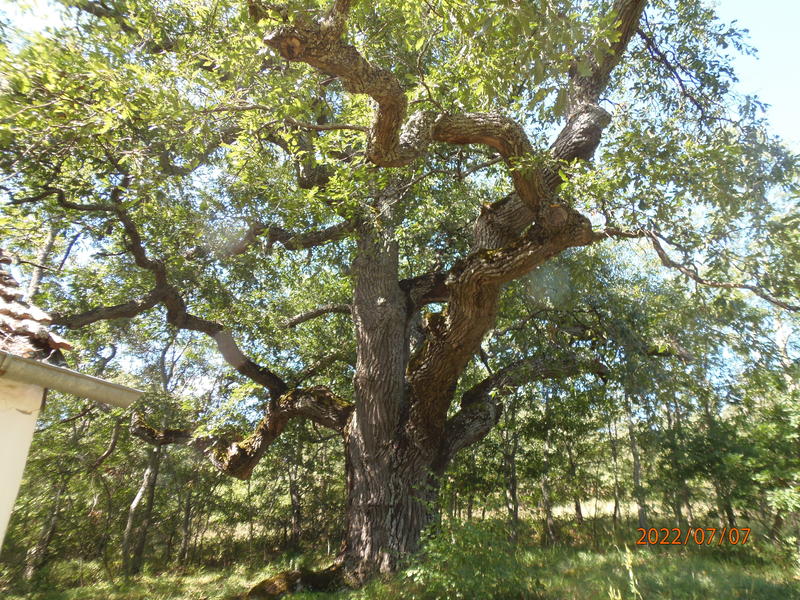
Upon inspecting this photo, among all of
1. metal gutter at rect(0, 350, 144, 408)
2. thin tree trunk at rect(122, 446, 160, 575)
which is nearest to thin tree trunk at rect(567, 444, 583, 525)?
thin tree trunk at rect(122, 446, 160, 575)

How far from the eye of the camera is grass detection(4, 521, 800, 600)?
4.24 m

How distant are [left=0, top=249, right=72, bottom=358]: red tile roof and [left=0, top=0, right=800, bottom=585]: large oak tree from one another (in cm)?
186

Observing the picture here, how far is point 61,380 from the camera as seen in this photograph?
242 centimetres

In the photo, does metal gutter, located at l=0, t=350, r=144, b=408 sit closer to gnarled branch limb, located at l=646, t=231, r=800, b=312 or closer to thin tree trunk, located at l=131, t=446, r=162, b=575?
gnarled branch limb, located at l=646, t=231, r=800, b=312

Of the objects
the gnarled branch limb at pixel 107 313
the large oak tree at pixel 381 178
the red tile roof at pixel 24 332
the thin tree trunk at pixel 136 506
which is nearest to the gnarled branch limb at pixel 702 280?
the large oak tree at pixel 381 178

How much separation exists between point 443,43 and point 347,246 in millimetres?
3547

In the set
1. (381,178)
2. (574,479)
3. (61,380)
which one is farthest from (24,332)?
(574,479)

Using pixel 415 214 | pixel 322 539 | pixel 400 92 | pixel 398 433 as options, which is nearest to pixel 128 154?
pixel 400 92

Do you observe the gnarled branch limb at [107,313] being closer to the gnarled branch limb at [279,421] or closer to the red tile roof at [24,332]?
the gnarled branch limb at [279,421]

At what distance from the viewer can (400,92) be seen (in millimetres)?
4410

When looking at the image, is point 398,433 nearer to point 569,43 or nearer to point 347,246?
point 347,246

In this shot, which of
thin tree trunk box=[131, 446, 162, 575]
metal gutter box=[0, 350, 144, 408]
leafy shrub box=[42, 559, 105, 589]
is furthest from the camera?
thin tree trunk box=[131, 446, 162, 575]
